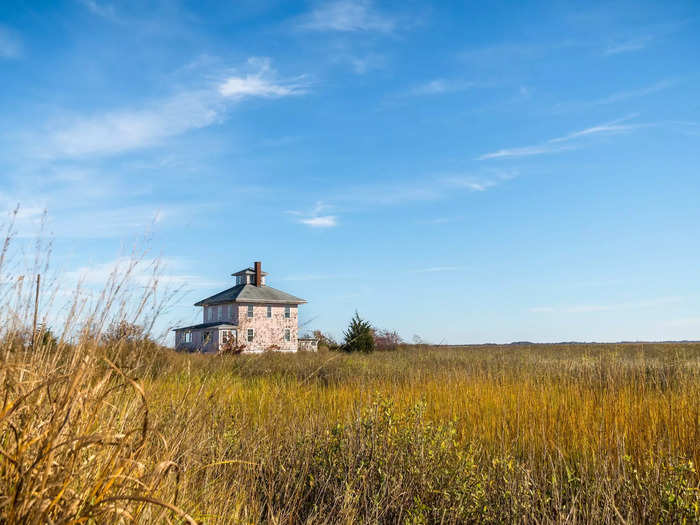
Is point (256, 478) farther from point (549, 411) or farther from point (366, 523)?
point (549, 411)

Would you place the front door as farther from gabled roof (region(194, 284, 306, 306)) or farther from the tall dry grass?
the tall dry grass

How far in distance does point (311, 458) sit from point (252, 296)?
26.9 meters

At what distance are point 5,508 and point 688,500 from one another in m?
3.15

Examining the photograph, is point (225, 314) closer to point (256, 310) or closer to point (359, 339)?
point (256, 310)

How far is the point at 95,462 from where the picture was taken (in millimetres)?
2105

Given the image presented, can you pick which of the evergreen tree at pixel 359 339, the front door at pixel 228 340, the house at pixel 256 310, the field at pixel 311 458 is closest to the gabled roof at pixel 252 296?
the house at pixel 256 310

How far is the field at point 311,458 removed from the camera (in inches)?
73.0

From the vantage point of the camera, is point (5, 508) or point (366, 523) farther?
point (366, 523)

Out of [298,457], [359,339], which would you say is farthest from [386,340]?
[298,457]

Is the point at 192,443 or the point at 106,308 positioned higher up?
the point at 106,308

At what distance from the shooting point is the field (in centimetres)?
186

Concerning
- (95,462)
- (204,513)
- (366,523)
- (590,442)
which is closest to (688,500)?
(366,523)

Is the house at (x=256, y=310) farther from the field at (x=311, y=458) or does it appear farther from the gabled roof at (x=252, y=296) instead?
the field at (x=311, y=458)

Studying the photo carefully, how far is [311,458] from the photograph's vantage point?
421 cm
